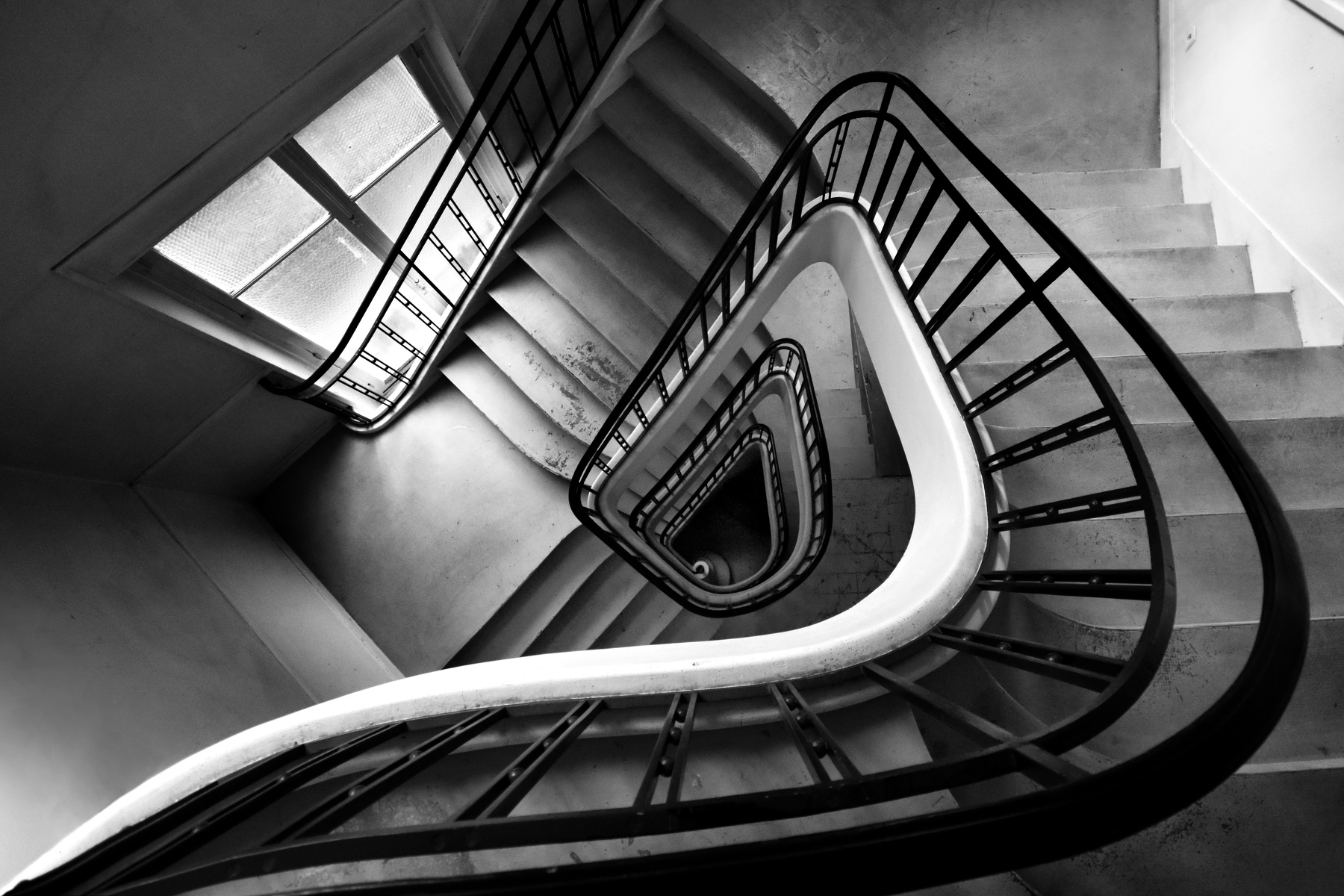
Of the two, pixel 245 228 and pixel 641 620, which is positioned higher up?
pixel 245 228

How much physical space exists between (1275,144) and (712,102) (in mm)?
3098

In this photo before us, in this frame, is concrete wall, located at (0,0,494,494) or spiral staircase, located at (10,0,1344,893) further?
concrete wall, located at (0,0,494,494)

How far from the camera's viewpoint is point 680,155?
4.34m

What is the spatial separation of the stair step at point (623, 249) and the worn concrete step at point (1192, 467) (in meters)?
2.66

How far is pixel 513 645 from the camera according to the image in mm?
5082

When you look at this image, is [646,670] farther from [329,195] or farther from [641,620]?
[641,620]

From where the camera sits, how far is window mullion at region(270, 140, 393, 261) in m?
3.24

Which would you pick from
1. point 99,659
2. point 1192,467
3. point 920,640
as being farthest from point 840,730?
point 99,659

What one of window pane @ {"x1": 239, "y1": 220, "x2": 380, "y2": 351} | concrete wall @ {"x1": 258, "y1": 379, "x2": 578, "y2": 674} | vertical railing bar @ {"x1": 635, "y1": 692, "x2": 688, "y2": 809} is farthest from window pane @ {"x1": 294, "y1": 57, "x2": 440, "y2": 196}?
vertical railing bar @ {"x1": 635, "y1": 692, "x2": 688, "y2": 809}

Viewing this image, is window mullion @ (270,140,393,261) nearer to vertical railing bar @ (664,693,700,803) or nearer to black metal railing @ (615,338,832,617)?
black metal railing @ (615,338,832,617)

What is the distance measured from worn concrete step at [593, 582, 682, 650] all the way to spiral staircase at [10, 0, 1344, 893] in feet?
5.06

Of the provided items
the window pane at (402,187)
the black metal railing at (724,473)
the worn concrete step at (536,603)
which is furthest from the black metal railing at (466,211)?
the worn concrete step at (536,603)

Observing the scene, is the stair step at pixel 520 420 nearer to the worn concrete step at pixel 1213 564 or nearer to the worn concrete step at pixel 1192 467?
the worn concrete step at pixel 1192 467

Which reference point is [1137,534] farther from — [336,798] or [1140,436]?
[336,798]
